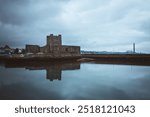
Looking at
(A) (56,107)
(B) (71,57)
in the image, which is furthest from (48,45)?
(A) (56,107)

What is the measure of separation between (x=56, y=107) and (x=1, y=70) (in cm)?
338

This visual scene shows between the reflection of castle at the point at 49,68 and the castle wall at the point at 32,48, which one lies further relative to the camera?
the castle wall at the point at 32,48

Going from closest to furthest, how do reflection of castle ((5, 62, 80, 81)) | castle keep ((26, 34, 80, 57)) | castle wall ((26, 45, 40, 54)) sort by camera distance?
1. reflection of castle ((5, 62, 80, 81))
2. castle keep ((26, 34, 80, 57))
3. castle wall ((26, 45, 40, 54))

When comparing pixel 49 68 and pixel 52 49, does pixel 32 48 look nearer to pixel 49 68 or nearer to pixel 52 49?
pixel 52 49

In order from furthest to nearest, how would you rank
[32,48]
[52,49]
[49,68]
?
1. [32,48]
2. [52,49]
3. [49,68]

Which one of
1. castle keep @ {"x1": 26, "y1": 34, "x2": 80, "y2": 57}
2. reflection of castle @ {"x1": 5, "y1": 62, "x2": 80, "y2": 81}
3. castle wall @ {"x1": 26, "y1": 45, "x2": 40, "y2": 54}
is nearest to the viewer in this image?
reflection of castle @ {"x1": 5, "y1": 62, "x2": 80, "y2": 81}

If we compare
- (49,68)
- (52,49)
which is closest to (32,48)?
(52,49)

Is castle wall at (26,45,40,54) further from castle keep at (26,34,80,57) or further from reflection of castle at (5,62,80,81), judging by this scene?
reflection of castle at (5,62,80,81)

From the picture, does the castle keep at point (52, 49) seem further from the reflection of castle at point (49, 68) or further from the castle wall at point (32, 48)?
the reflection of castle at point (49, 68)

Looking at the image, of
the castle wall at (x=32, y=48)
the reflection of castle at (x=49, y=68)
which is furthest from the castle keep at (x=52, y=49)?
the reflection of castle at (x=49, y=68)

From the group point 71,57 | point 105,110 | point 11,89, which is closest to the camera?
point 105,110

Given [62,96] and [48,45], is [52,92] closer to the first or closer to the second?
[62,96]

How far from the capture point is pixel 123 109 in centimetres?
283

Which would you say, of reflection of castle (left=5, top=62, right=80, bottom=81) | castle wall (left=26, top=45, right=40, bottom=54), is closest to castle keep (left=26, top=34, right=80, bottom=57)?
castle wall (left=26, top=45, right=40, bottom=54)
